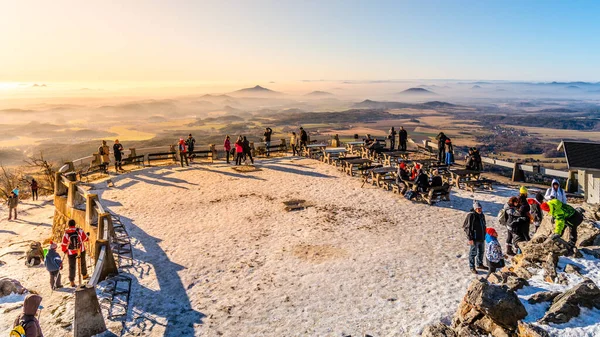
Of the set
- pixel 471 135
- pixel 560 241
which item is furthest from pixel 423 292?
pixel 471 135

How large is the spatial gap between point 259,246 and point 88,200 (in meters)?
5.81

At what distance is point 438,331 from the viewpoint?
6527 millimetres

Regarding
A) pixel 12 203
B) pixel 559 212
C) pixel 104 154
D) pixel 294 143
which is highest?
pixel 294 143

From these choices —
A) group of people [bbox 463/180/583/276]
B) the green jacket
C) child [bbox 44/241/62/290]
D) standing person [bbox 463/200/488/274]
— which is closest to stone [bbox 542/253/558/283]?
group of people [bbox 463/180/583/276]

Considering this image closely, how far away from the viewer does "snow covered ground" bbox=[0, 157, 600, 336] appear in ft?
24.9

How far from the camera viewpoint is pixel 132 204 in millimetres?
15289

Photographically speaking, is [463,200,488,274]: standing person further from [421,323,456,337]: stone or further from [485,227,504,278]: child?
[421,323,456,337]: stone

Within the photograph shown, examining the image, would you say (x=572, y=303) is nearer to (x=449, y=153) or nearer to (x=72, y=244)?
(x=72, y=244)

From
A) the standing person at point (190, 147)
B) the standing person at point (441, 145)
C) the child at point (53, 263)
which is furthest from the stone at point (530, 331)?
the standing person at point (190, 147)

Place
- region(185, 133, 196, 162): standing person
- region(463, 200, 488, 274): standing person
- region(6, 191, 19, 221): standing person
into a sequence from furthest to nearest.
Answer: region(185, 133, 196, 162): standing person → region(6, 191, 19, 221): standing person → region(463, 200, 488, 274): standing person

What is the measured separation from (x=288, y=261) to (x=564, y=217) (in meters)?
6.40

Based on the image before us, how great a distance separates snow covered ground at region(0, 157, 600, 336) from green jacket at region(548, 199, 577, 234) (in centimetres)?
121

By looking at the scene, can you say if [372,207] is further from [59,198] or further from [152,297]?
[59,198]

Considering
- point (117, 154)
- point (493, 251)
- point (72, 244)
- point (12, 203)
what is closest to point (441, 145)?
point (493, 251)
